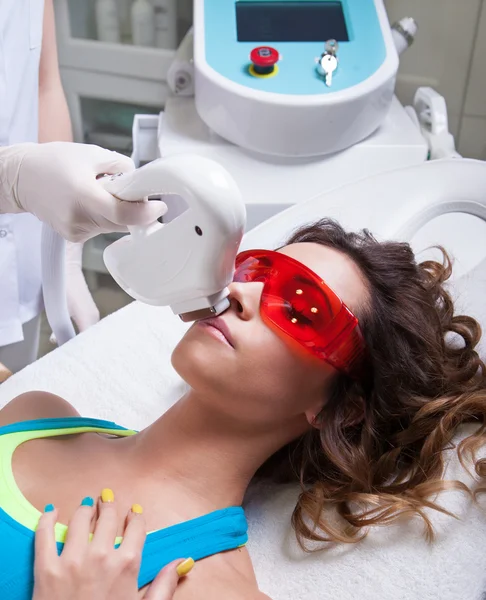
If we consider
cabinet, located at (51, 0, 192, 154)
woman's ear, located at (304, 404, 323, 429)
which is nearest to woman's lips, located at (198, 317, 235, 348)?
woman's ear, located at (304, 404, 323, 429)

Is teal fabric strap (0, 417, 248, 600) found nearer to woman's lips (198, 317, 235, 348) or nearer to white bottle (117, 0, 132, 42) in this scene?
woman's lips (198, 317, 235, 348)

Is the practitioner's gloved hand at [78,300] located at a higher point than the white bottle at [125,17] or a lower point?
lower

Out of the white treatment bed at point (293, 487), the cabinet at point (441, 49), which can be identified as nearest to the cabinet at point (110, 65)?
the cabinet at point (441, 49)

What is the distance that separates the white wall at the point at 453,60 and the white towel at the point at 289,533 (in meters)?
Result: 1.32

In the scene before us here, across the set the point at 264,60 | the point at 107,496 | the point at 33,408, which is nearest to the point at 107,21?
the point at 264,60

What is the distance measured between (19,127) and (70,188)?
0.71m

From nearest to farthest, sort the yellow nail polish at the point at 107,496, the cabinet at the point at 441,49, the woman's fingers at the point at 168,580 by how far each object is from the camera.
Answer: the woman's fingers at the point at 168,580
the yellow nail polish at the point at 107,496
the cabinet at the point at 441,49

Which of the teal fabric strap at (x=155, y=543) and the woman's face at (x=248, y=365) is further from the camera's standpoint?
the woman's face at (x=248, y=365)

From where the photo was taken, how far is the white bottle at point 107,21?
2.23 metres

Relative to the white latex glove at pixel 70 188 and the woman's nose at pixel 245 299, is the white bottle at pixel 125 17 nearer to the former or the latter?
the white latex glove at pixel 70 188

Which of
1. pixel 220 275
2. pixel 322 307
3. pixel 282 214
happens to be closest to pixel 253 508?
pixel 322 307

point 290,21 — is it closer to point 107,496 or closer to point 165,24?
point 165,24

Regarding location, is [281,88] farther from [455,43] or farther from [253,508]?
[253,508]

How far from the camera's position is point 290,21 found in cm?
198
